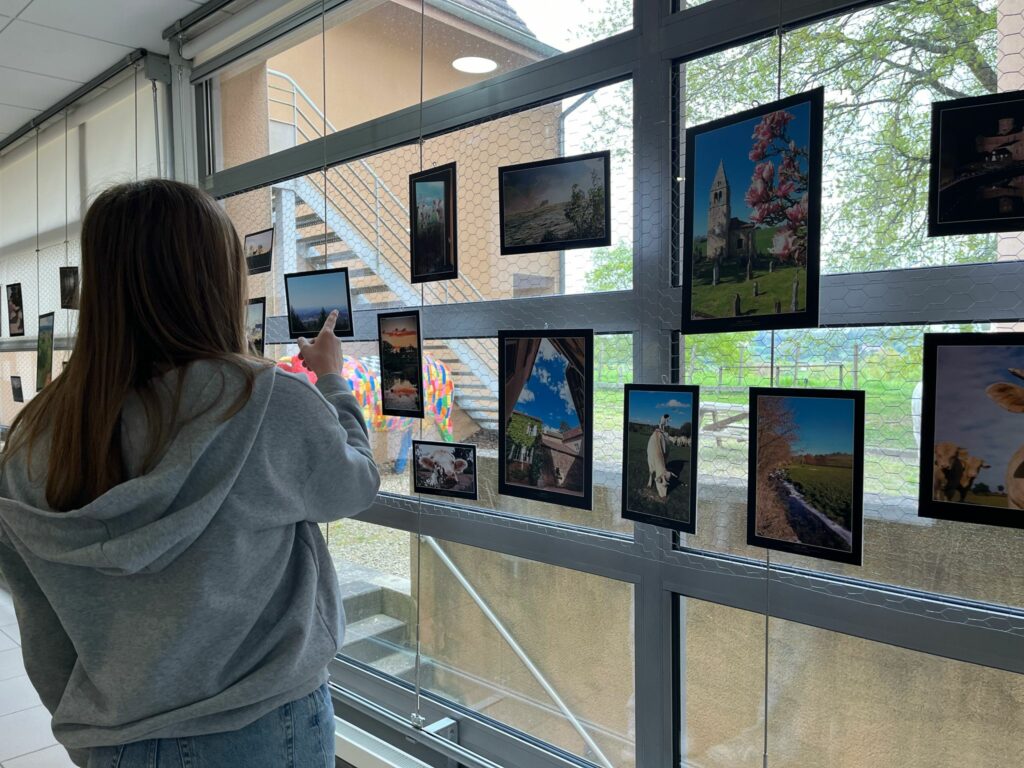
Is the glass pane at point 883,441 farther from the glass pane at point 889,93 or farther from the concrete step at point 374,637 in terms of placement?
the concrete step at point 374,637

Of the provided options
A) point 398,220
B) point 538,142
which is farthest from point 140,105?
point 538,142

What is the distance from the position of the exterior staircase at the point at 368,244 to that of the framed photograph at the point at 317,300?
92 mm

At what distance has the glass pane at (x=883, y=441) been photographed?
3.65 feet

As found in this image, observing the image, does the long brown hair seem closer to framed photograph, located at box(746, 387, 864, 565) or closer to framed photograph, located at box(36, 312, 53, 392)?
framed photograph, located at box(746, 387, 864, 565)

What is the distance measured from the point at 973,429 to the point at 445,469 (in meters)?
1.18

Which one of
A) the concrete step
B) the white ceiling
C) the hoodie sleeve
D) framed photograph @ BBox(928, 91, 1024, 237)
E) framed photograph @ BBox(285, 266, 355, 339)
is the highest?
the white ceiling

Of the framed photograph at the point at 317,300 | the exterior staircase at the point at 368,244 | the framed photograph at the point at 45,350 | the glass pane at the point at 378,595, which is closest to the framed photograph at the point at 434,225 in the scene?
the exterior staircase at the point at 368,244

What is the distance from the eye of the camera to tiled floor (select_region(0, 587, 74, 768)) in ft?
8.34

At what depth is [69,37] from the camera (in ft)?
8.98

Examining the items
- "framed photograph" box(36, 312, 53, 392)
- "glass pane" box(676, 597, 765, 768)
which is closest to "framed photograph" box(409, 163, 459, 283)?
"glass pane" box(676, 597, 765, 768)

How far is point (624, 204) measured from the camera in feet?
4.86

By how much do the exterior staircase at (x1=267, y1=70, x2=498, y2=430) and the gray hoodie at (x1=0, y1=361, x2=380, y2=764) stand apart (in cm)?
76

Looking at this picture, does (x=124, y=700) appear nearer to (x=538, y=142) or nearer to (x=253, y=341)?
(x=538, y=142)

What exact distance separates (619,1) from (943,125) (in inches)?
30.1
